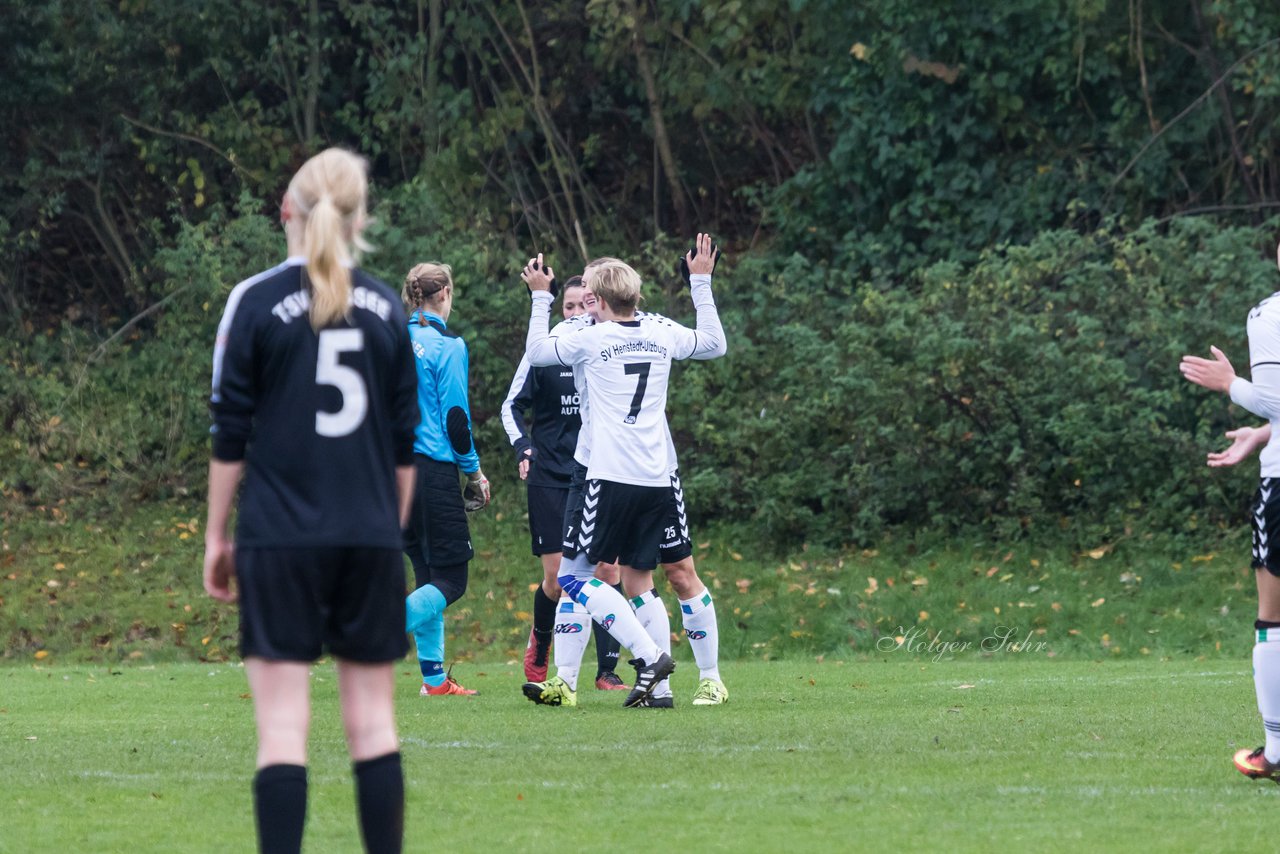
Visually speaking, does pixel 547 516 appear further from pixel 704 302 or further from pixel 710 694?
pixel 704 302

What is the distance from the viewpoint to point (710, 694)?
31.3ft

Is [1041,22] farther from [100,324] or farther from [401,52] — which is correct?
[100,324]

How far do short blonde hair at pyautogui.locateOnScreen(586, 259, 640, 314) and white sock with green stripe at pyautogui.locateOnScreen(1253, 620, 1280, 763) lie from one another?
3653 millimetres

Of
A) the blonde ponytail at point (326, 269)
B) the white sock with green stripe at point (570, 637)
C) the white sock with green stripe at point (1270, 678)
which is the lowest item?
the white sock with green stripe at point (570, 637)

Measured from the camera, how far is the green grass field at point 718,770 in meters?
5.65

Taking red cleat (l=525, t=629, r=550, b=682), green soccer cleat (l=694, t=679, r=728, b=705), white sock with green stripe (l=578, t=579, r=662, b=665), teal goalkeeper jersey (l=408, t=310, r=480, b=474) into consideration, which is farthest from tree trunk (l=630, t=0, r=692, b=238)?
white sock with green stripe (l=578, t=579, r=662, b=665)

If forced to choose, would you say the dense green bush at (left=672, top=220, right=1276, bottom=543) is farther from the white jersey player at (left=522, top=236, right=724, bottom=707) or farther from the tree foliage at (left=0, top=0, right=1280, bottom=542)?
the white jersey player at (left=522, top=236, right=724, bottom=707)

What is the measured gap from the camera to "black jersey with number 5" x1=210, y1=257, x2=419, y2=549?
14.7ft

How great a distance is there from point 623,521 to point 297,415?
4643 millimetres

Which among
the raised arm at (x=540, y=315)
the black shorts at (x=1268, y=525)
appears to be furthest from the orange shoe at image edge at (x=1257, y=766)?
the raised arm at (x=540, y=315)

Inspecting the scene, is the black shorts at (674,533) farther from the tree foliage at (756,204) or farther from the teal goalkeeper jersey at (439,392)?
the tree foliage at (756,204)

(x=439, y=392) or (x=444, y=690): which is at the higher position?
(x=439, y=392)

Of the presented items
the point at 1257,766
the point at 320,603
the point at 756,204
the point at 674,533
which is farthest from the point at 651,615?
the point at 756,204

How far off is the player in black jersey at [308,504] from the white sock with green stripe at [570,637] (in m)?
5.01
